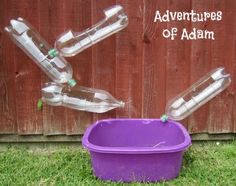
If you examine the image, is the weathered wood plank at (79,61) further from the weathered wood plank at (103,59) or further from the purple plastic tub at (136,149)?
the purple plastic tub at (136,149)

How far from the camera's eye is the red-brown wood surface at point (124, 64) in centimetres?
257

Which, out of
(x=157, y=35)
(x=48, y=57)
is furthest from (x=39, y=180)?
(x=157, y=35)

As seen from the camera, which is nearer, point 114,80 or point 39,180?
point 39,180

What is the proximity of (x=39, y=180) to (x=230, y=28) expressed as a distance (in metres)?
1.51

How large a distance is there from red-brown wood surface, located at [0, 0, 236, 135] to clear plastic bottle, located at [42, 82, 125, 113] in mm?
47

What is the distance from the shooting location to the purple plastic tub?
7.38 feet

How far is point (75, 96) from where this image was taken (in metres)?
2.63

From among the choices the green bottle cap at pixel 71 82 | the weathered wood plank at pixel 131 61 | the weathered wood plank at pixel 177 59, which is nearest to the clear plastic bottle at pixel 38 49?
the green bottle cap at pixel 71 82

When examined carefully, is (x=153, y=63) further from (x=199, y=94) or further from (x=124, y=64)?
(x=199, y=94)

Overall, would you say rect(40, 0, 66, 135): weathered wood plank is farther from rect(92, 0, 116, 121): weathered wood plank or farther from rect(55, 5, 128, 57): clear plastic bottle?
rect(92, 0, 116, 121): weathered wood plank

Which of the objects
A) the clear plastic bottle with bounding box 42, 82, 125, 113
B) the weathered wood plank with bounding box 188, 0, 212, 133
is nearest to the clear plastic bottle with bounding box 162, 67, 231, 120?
the weathered wood plank with bounding box 188, 0, 212, 133

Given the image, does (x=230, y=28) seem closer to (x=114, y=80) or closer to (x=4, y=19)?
(x=114, y=80)

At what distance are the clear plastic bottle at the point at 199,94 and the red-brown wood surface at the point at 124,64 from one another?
0.15 ft

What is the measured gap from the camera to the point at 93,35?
8.36 ft
